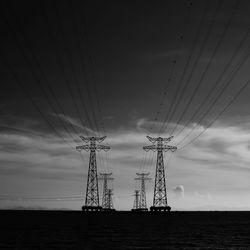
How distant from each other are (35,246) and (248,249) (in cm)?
3241

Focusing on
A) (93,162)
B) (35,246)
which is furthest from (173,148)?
(35,246)

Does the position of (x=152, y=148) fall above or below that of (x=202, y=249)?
above

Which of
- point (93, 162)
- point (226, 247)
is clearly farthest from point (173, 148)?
point (226, 247)

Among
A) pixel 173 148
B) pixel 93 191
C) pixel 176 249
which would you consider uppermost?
pixel 173 148

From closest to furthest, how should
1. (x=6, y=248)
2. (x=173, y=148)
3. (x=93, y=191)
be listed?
(x=6, y=248)
(x=173, y=148)
(x=93, y=191)

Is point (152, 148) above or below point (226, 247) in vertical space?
above

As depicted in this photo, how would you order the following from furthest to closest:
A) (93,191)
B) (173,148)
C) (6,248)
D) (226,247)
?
1. (93,191)
2. (173,148)
3. (226,247)
4. (6,248)

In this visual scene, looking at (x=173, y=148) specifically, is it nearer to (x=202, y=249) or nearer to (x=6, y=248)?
(x=202, y=249)

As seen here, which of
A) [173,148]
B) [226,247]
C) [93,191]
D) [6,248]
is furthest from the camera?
[93,191]

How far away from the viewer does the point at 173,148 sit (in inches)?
5325

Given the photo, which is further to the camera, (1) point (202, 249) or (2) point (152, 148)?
(2) point (152, 148)

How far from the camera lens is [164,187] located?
142m

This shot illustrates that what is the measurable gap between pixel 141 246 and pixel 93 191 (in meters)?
76.0

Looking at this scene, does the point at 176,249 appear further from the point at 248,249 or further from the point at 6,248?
the point at 6,248
